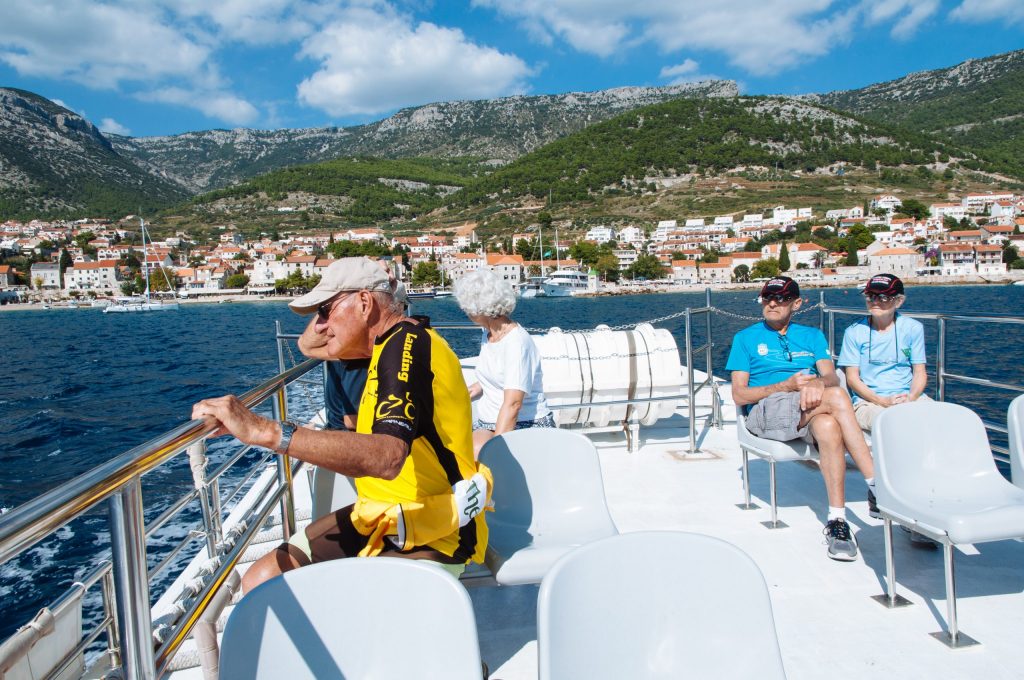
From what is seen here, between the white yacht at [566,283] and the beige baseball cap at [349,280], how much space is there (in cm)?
7466

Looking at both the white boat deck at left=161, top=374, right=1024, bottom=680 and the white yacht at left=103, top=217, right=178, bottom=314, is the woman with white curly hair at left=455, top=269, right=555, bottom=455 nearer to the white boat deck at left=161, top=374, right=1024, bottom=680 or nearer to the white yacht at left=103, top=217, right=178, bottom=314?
the white boat deck at left=161, top=374, right=1024, bottom=680

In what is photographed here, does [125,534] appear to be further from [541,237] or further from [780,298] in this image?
[541,237]

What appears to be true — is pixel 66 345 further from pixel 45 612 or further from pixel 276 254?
pixel 276 254

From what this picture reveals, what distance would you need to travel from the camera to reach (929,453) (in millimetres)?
2262

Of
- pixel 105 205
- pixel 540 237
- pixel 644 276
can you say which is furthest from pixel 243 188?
pixel 644 276

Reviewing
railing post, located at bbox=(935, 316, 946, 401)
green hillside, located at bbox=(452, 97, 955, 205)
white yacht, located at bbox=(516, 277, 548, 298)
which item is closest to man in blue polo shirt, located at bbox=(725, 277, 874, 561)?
railing post, located at bbox=(935, 316, 946, 401)

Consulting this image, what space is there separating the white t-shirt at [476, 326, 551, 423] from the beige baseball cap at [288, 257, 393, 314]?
1154mm

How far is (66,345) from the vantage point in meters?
33.0

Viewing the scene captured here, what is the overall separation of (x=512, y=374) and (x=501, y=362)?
0.24 m

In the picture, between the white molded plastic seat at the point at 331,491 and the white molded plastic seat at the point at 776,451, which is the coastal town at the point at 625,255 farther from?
the white molded plastic seat at the point at 331,491

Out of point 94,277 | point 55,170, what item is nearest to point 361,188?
point 94,277

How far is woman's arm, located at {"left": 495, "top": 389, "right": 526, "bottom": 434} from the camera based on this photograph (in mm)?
2617

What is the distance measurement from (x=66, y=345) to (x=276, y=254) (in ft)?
189

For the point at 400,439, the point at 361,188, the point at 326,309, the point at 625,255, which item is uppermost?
the point at 361,188
